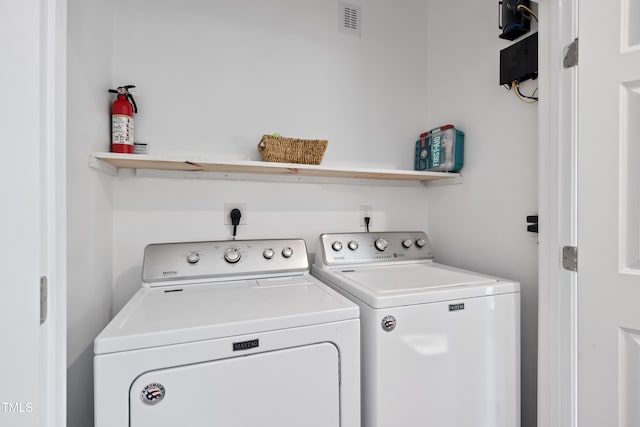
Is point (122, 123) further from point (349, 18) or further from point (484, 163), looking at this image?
point (484, 163)

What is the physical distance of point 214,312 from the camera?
1001 millimetres

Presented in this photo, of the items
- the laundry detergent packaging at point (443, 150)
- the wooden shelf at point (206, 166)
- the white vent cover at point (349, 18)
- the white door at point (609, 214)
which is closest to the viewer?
the white door at point (609, 214)

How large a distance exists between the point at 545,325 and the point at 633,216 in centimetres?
53

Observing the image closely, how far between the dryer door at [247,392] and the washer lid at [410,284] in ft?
0.91

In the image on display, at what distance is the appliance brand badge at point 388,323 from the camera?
108 centimetres

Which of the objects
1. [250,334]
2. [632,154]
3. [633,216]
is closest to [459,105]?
[632,154]

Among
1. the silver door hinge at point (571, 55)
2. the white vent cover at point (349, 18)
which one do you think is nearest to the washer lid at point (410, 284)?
the silver door hinge at point (571, 55)

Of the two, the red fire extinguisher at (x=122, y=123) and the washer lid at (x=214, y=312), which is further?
the red fire extinguisher at (x=122, y=123)

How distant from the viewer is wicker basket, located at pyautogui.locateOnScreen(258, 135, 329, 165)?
57.7 inches

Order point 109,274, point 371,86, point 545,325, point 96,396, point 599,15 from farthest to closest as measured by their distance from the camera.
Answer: point 371,86
point 109,274
point 545,325
point 599,15
point 96,396

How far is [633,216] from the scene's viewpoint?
973 mm

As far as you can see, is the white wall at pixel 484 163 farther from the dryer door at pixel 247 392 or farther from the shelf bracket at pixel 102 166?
the shelf bracket at pixel 102 166

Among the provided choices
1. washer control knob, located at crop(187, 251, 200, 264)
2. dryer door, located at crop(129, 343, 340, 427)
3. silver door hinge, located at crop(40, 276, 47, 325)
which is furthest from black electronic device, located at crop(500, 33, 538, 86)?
silver door hinge, located at crop(40, 276, 47, 325)

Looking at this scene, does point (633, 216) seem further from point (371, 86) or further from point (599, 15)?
point (371, 86)
